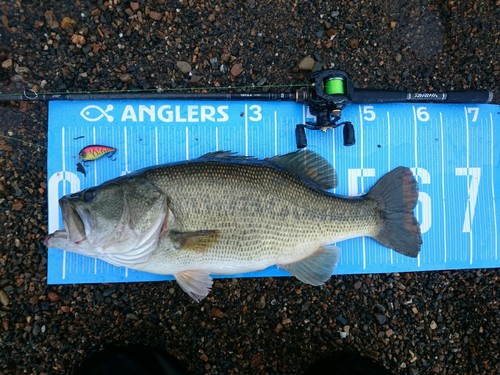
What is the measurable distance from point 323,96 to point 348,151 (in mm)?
459

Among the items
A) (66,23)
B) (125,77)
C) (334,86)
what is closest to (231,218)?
(334,86)

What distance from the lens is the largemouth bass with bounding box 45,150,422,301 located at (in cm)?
219

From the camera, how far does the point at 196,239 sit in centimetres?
224

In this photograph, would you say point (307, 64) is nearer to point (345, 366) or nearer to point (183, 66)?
point (183, 66)

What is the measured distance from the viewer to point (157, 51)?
9.07 ft

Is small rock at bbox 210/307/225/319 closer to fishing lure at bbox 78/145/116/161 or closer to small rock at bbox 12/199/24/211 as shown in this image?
fishing lure at bbox 78/145/116/161

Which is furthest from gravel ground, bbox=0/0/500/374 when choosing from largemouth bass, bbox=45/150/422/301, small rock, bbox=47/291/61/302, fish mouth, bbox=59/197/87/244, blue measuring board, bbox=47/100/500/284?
fish mouth, bbox=59/197/87/244

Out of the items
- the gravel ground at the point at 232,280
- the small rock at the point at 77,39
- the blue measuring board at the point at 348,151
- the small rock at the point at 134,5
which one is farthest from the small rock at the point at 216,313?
the small rock at the point at 134,5

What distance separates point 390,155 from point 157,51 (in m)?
1.72

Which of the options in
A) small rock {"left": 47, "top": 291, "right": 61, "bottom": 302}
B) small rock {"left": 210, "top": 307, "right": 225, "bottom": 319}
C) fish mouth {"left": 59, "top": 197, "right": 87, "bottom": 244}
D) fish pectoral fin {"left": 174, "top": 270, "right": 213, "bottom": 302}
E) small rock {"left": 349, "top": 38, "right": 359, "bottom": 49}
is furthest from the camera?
small rock {"left": 349, "top": 38, "right": 359, "bottom": 49}

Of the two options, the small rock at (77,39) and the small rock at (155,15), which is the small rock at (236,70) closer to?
the small rock at (155,15)

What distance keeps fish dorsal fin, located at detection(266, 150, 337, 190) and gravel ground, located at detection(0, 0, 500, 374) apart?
2.00 ft

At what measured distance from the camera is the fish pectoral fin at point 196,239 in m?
2.23

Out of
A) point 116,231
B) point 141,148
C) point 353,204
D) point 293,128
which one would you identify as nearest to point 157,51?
point 141,148
